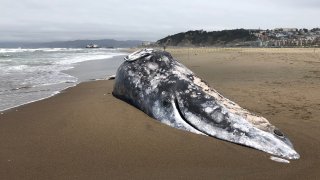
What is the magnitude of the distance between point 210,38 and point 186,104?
4246 inches

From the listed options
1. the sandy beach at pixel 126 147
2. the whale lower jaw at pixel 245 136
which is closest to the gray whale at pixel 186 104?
the whale lower jaw at pixel 245 136

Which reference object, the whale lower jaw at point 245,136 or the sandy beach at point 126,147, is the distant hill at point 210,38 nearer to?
the sandy beach at point 126,147

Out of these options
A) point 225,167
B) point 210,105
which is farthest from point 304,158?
point 210,105

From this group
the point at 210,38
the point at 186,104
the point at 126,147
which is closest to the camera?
the point at 126,147

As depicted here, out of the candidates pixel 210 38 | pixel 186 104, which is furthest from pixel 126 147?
pixel 210 38

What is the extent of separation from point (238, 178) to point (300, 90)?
249 inches

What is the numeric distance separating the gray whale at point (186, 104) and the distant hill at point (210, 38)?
97324mm

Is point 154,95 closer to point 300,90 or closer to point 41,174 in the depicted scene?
point 41,174

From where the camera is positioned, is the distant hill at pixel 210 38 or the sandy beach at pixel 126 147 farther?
the distant hill at pixel 210 38

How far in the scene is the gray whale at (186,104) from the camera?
201 inches

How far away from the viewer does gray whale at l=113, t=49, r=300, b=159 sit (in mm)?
5117

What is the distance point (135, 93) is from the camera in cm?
710

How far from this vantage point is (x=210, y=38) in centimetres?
11225

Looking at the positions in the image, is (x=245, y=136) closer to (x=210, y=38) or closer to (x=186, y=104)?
(x=186, y=104)
